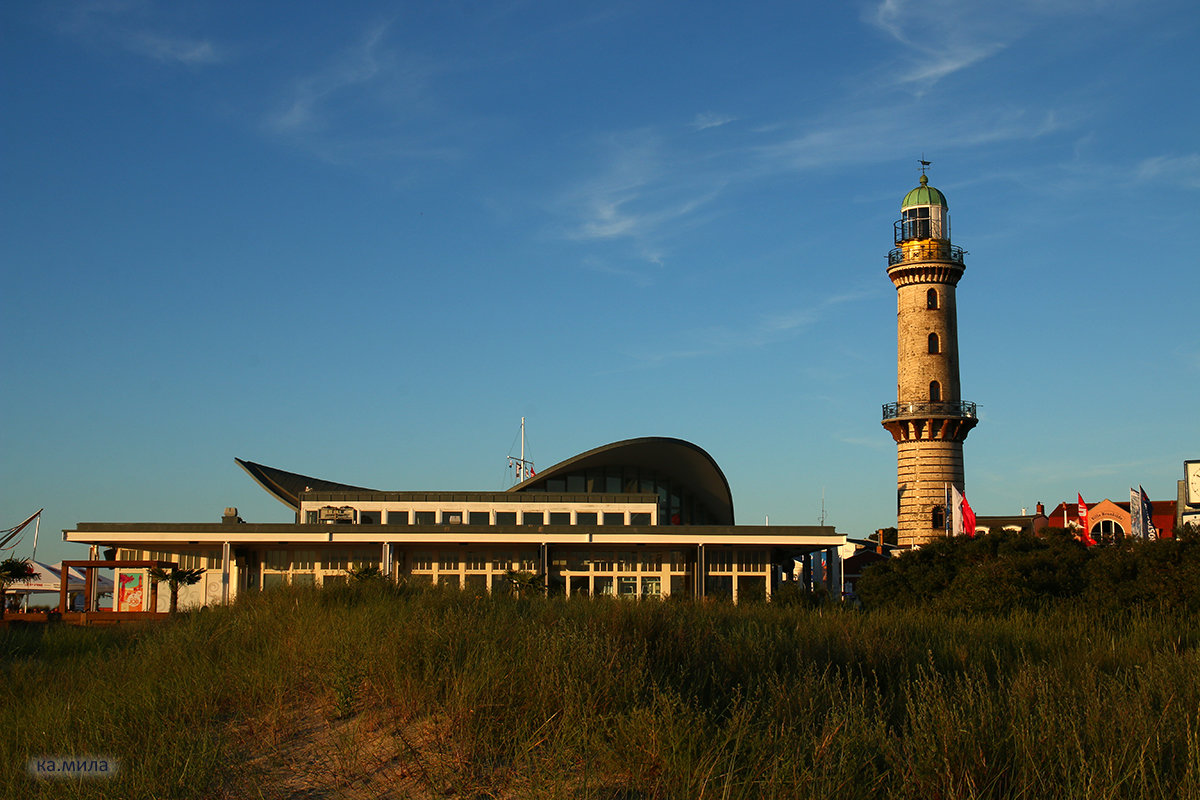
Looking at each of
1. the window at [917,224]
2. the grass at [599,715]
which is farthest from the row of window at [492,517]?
the grass at [599,715]

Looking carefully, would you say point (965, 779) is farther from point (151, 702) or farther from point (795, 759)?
point (151, 702)

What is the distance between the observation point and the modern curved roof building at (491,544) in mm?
43688

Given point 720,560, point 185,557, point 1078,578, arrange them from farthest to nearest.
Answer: point 185,557
point 720,560
point 1078,578

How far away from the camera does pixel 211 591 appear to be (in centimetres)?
4678

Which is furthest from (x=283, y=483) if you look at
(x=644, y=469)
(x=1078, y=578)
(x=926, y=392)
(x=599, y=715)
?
(x=599, y=715)

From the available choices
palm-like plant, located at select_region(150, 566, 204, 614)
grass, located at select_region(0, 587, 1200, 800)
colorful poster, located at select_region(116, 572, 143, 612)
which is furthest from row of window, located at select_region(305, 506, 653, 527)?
grass, located at select_region(0, 587, 1200, 800)

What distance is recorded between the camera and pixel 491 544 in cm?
4384

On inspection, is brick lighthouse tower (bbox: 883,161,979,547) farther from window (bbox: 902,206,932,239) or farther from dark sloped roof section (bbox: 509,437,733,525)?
dark sloped roof section (bbox: 509,437,733,525)

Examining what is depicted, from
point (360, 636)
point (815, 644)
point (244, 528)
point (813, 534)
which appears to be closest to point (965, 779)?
point (815, 644)

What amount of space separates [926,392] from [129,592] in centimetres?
4331

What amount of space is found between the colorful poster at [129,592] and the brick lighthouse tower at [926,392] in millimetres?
40221

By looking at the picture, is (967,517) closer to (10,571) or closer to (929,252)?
(929,252)

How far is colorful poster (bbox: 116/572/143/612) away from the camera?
152 ft

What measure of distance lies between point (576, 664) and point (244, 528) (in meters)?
38.7
